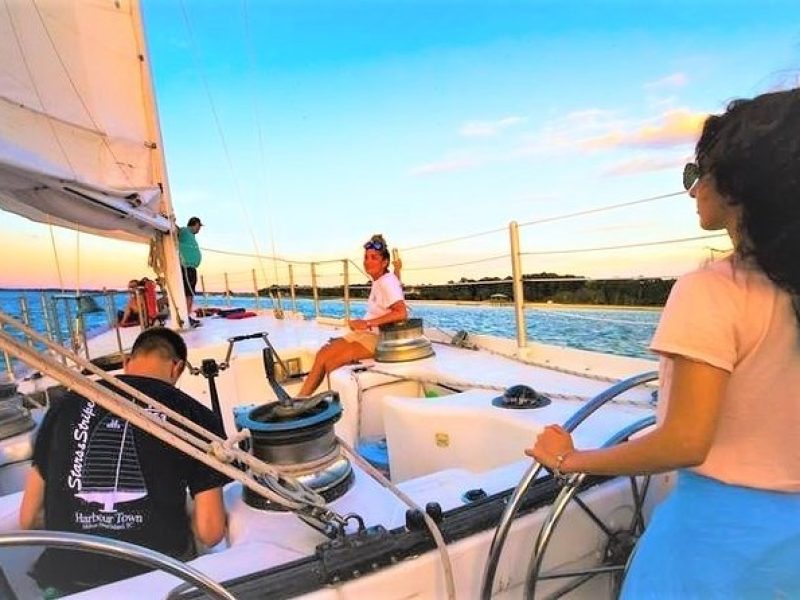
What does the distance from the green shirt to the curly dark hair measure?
21.6 ft

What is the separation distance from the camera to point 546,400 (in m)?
2.24

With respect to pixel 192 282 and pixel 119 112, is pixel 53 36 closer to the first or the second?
pixel 119 112

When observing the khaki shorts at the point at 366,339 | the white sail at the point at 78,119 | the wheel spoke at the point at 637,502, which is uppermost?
the white sail at the point at 78,119

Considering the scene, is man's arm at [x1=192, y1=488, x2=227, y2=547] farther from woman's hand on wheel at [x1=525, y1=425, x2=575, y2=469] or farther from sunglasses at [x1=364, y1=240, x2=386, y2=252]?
sunglasses at [x1=364, y1=240, x2=386, y2=252]

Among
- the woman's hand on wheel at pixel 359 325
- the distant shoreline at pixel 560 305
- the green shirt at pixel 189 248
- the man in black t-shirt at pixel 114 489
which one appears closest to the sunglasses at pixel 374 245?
the woman's hand on wheel at pixel 359 325

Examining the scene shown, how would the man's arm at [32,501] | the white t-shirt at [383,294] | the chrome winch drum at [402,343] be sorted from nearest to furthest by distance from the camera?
the man's arm at [32,501] → the chrome winch drum at [402,343] → the white t-shirt at [383,294]

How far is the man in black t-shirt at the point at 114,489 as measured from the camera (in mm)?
1319

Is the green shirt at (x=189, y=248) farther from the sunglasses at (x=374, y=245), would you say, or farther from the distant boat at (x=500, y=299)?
the distant boat at (x=500, y=299)

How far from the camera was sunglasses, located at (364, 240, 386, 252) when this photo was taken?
12.4ft

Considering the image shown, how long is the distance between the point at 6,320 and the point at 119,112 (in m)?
4.57

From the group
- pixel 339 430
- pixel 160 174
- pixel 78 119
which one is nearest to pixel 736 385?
pixel 339 430

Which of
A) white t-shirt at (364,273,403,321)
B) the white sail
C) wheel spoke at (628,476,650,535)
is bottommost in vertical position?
wheel spoke at (628,476,650,535)

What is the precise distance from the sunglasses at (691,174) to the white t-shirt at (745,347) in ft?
0.42

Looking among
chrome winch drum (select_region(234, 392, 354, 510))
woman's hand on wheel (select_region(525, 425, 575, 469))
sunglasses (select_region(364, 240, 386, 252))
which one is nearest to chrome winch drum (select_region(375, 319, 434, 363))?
sunglasses (select_region(364, 240, 386, 252))
